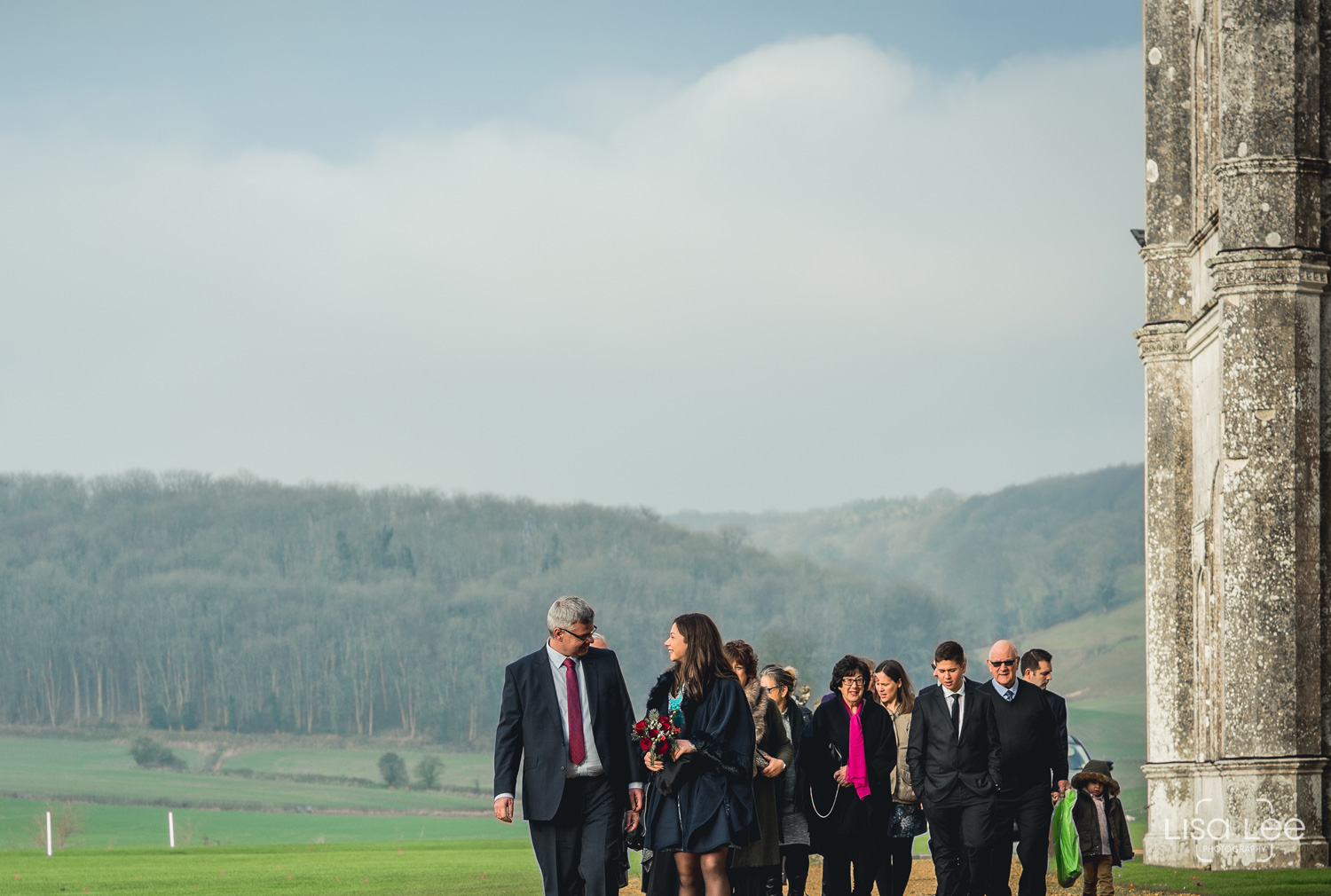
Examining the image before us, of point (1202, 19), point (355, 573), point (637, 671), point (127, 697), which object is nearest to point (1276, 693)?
point (1202, 19)

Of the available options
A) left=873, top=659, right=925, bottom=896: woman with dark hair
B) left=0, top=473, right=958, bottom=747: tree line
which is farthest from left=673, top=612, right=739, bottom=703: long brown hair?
left=0, top=473, right=958, bottom=747: tree line

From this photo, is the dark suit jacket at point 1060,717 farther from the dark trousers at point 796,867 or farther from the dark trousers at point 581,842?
the dark trousers at point 581,842

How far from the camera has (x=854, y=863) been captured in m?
11.1

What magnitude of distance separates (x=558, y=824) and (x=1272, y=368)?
10.3 m

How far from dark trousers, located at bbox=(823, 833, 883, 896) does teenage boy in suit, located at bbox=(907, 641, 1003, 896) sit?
84cm

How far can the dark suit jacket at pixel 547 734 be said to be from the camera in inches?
331

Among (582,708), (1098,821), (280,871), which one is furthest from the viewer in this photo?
(280,871)

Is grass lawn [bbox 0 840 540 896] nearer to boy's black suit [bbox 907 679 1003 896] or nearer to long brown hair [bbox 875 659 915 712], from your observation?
long brown hair [bbox 875 659 915 712]

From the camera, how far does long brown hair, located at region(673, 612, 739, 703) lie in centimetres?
862

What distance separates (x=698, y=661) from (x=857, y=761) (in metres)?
2.77

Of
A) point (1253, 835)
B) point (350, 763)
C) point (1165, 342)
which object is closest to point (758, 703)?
point (1253, 835)

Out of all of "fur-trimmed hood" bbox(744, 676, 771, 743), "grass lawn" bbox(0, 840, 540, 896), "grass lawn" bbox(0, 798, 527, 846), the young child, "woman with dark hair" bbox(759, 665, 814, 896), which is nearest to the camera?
"fur-trimmed hood" bbox(744, 676, 771, 743)

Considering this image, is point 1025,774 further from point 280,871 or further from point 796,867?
point 280,871

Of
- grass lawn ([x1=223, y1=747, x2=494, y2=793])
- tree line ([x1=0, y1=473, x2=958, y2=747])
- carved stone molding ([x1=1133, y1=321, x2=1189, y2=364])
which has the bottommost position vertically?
grass lawn ([x1=223, y1=747, x2=494, y2=793])
